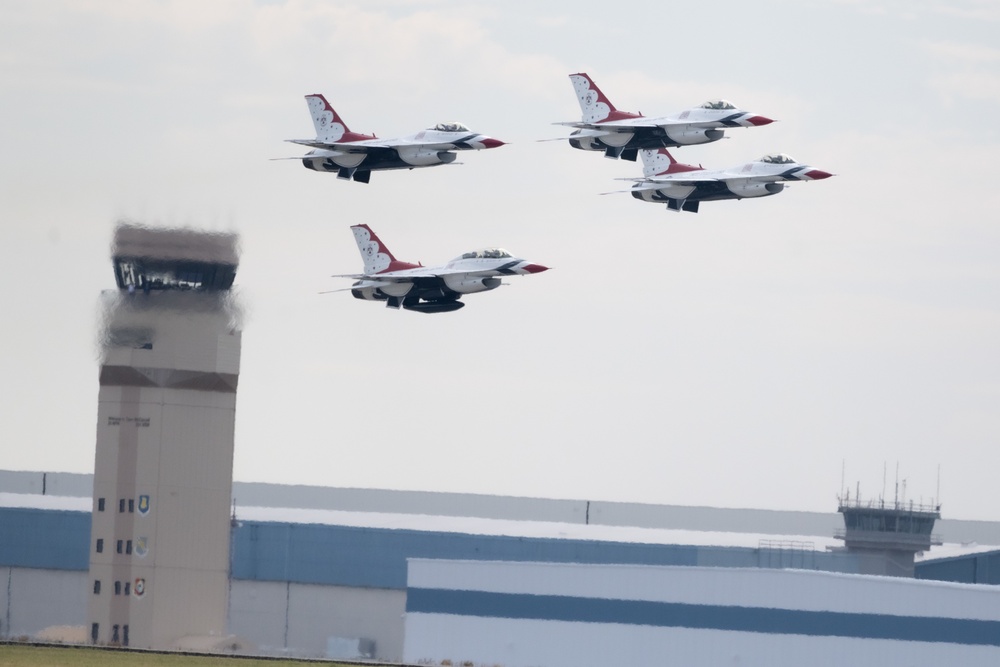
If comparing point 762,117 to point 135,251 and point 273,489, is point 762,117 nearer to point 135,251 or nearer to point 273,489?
point 135,251

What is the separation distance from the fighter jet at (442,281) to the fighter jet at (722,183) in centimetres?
592

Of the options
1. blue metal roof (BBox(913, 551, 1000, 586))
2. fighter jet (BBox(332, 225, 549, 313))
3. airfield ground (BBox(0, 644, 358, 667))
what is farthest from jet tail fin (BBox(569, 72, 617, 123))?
blue metal roof (BBox(913, 551, 1000, 586))

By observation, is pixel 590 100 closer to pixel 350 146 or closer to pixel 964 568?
pixel 350 146

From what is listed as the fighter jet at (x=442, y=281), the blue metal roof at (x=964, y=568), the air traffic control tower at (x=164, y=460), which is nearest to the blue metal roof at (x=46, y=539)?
the air traffic control tower at (x=164, y=460)

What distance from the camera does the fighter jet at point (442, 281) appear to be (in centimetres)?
7344

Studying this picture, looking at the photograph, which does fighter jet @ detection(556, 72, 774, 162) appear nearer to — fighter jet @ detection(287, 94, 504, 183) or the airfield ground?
fighter jet @ detection(287, 94, 504, 183)

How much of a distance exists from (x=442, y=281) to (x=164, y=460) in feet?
77.9

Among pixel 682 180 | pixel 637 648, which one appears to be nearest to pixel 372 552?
pixel 637 648

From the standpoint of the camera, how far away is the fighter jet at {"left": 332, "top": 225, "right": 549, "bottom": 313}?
241 ft

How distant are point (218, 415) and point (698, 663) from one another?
30.2 metres

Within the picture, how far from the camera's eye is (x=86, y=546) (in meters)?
96.9

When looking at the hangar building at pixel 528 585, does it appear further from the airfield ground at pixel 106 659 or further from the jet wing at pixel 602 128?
the jet wing at pixel 602 128

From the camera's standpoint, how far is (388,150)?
7350 cm

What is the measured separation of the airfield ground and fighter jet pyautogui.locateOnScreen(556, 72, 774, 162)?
22625 mm
